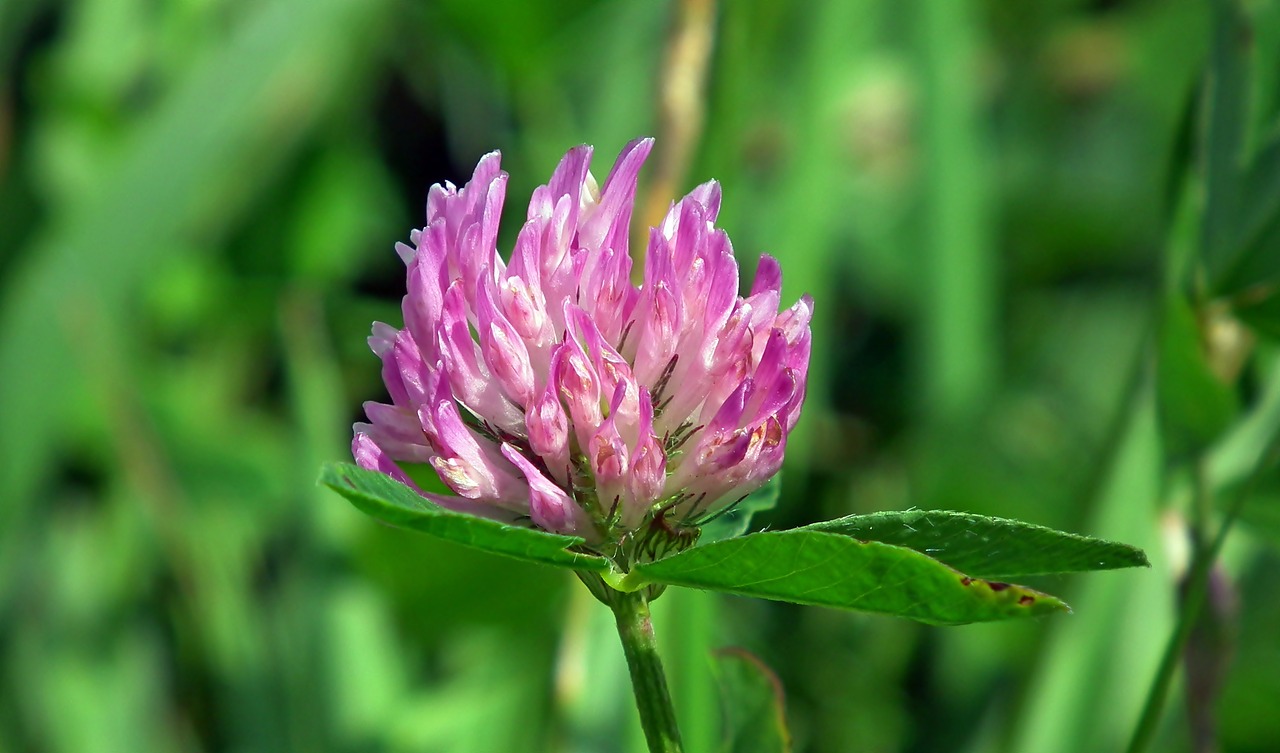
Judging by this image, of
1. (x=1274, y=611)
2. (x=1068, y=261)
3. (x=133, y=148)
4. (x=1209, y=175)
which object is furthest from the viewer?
(x=1068, y=261)

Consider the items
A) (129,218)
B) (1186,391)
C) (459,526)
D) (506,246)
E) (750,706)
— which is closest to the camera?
(459,526)

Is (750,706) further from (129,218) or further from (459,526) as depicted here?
(129,218)

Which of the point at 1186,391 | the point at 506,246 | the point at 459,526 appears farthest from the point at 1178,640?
the point at 506,246

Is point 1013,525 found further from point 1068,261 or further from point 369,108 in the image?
point 369,108

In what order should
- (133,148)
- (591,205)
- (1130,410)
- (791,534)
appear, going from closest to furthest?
(791,534) < (591,205) < (1130,410) < (133,148)

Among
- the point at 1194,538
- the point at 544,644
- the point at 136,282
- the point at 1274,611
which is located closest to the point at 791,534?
the point at 1194,538
